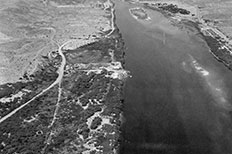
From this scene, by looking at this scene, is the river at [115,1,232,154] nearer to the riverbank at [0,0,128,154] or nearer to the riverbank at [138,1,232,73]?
the riverbank at [138,1,232,73]

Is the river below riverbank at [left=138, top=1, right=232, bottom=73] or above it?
below

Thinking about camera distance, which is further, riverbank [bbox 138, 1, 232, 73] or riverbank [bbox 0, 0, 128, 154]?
riverbank [bbox 138, 1, 232, 73]

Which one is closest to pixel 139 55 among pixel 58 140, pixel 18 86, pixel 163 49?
pixel 163 49

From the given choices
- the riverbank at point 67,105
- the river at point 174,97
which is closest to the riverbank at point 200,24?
the river at point 174,97

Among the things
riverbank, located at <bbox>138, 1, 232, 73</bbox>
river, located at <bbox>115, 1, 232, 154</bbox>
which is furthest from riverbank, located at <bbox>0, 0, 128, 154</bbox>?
riverbank, located at <bbox>138, 1, 232, 73</bbox>

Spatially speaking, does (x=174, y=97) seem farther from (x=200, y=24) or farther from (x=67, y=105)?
(x=200, y=24)

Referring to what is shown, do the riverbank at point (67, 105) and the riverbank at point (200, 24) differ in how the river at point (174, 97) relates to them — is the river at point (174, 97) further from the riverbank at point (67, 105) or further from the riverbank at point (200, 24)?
the riverbank at point (67, 105)

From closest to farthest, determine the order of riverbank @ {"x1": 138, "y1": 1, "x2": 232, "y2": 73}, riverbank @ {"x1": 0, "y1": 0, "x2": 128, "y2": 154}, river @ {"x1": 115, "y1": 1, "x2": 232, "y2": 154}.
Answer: riverbank @ {"x1": 0, "y1": 0, "x2": 128, "y2": 154}, river @ {"x1": 115, "y1": 1, "x2": 232, "y2": 154}, riverbank @ {"x1": 138, "y1": 1, "x2": 232, "y2": 73}

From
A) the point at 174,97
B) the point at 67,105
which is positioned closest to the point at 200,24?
the point at 174,97

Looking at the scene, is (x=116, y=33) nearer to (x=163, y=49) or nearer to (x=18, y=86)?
(x=163, y=49)
